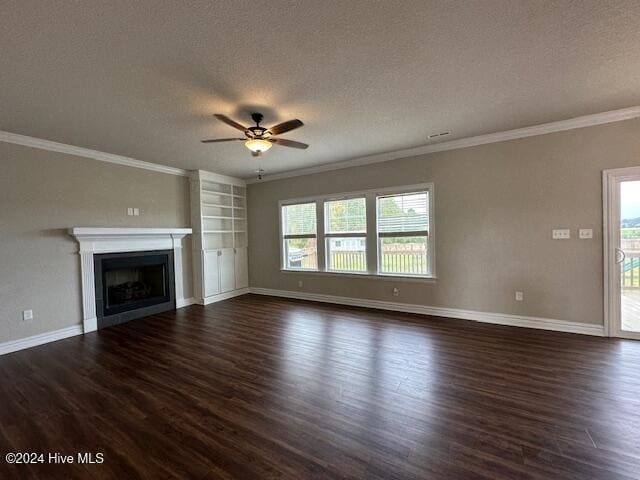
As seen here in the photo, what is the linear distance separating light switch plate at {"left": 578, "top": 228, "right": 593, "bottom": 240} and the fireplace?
6.48 m

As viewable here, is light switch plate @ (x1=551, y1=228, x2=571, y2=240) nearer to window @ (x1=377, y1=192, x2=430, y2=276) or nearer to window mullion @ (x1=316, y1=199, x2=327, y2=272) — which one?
window @ (x1=377, y1=192, x2=430, y2=276)

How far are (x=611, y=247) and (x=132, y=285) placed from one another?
23.6ft

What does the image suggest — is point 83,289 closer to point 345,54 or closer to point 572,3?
point 345,54

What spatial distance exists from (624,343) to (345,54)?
4.39 m

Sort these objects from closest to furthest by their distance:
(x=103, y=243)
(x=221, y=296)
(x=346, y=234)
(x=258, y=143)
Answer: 1. (x=258, y=143)
2. (x=103, y=243)
3. (x=346, y=234)
4. (x=221, y=296)

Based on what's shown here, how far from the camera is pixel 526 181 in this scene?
3949 mm

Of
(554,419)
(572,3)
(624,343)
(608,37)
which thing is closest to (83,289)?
(554,419)

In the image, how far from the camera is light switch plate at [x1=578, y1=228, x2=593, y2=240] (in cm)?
360

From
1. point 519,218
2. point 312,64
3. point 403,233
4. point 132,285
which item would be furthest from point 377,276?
point 132,285

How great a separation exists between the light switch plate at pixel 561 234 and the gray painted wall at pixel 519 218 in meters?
0.06

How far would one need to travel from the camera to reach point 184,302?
18.9 ft

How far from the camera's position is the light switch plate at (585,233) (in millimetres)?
3603

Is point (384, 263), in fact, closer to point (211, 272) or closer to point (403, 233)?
point (403, 233)

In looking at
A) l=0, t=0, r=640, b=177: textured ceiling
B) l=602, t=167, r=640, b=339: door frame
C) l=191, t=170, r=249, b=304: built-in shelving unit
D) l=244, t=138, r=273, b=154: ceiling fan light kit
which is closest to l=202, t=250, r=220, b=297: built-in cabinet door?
l=191, t=170, r=249, b=304: built-in shelving unit
